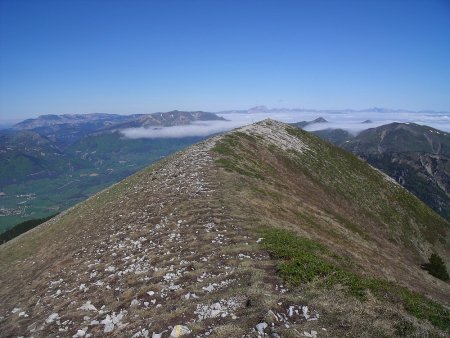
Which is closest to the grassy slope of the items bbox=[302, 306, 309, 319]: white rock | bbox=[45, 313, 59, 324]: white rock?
bbox=[302, 306, 309, 319]: white rock

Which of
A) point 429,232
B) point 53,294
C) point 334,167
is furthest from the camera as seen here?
point 334,167

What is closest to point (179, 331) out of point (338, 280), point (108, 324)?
point (108, 324)

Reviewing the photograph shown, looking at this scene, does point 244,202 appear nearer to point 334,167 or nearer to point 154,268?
point 154,268

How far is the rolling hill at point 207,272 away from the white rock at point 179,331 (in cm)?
5

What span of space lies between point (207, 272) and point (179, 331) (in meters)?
4.75

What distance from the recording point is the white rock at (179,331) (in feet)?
39.7

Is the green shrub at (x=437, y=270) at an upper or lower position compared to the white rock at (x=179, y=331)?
lower

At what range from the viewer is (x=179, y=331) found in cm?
1220

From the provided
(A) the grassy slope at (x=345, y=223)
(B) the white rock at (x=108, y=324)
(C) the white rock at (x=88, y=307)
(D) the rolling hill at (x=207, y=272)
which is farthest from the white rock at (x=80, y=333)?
(A) the grassy slope at (x=345, y=223)

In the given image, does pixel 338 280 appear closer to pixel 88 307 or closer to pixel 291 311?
pixel 291 311

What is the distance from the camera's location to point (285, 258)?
17.6 metres

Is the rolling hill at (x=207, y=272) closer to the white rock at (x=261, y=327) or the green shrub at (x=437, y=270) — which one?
the white rock at (x=261, y=327)

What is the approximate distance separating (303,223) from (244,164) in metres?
16.7

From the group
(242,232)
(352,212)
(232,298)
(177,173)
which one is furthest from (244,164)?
(232,298)
